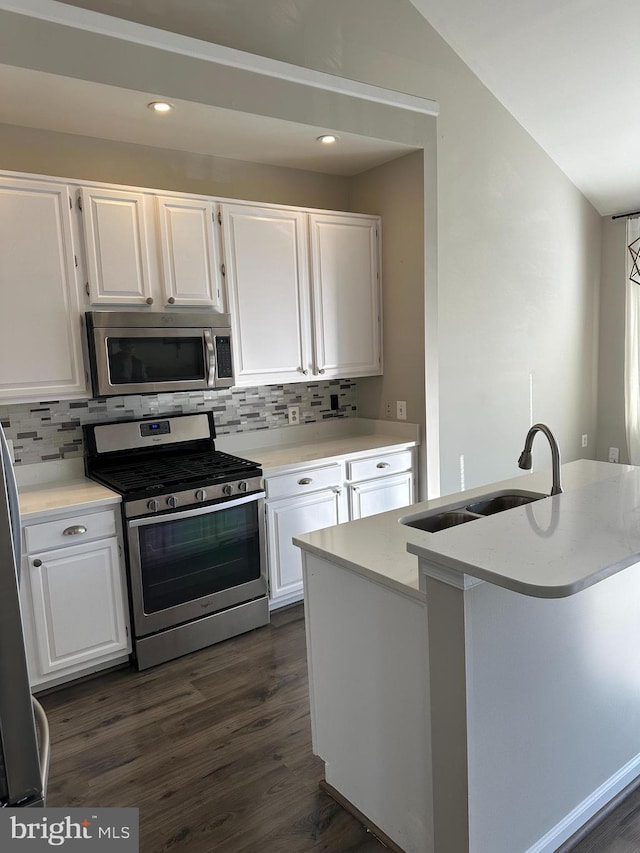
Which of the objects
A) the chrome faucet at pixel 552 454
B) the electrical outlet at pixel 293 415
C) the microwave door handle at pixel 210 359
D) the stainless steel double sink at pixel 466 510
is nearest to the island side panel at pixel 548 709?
the chrome faucet at pixel 552 454

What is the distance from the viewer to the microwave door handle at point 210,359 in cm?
315

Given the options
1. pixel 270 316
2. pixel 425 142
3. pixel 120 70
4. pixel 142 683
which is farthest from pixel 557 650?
pixel 425 142

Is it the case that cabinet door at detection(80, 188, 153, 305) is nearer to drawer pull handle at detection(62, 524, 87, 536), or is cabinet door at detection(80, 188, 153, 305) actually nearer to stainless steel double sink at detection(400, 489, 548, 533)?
drawer pull handle at detection(62, 524, 87, 536)

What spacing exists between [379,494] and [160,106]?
2.37 m

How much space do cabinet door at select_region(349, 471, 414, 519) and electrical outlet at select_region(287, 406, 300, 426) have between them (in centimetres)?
66

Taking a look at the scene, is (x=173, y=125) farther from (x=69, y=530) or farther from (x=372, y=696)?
(x=372, y=696)

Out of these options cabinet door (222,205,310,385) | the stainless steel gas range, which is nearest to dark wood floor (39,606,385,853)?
the stainless steel gas range

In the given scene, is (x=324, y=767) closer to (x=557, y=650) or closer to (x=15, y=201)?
(x=557, y=650)

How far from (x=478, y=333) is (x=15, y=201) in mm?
2899

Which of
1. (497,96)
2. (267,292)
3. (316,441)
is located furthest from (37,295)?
(497,96)

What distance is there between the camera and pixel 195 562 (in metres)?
2.96

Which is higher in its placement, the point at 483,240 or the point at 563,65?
the point at 563,65

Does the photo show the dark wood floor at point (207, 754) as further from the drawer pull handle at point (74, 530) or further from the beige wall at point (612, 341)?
the beige wall at point (612, 341)

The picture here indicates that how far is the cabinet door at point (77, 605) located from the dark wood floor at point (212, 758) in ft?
0.60
